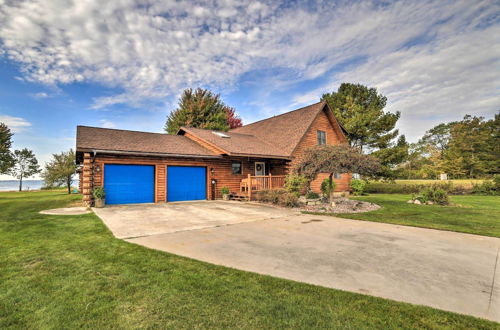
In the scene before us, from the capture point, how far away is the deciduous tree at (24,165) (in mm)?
35278

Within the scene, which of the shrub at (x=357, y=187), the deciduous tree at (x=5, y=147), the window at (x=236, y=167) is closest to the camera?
the window at (x=236, y=167)

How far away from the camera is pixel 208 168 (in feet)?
46.4

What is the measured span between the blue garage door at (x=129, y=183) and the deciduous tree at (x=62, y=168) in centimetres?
1578

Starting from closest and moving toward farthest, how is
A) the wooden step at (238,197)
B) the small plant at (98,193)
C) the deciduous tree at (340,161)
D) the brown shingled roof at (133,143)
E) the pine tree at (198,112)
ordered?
the deciduous tree at (340,161)
the small plant at (98,193)
the brown shingled roof at (133,143)
the wooden step at (238,197)
the pine tree at (198,112)

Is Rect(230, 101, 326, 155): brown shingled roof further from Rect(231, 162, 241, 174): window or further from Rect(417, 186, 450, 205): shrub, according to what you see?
Rect(417, 186, 450, 205): shrub

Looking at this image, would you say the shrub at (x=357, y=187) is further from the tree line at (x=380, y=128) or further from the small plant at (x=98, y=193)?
the small plant at (x=98, y=193)

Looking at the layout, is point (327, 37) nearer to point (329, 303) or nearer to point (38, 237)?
point (329, 303)

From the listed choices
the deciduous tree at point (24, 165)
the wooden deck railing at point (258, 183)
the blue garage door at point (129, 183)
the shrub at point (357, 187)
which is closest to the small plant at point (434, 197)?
the shrub at point (357, 187)

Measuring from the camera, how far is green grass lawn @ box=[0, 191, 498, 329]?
227cm

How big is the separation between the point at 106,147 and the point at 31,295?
9506 millimetres

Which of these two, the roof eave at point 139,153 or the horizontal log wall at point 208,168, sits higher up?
the roof eave at point 139,153

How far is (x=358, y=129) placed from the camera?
76.2 ft

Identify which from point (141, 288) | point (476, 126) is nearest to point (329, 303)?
point (141, 288)

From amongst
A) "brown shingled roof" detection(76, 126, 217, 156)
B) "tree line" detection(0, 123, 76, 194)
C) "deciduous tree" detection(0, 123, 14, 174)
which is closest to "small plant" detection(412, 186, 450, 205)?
"brown shingled roof" detection(76, 126, 217, 156)
